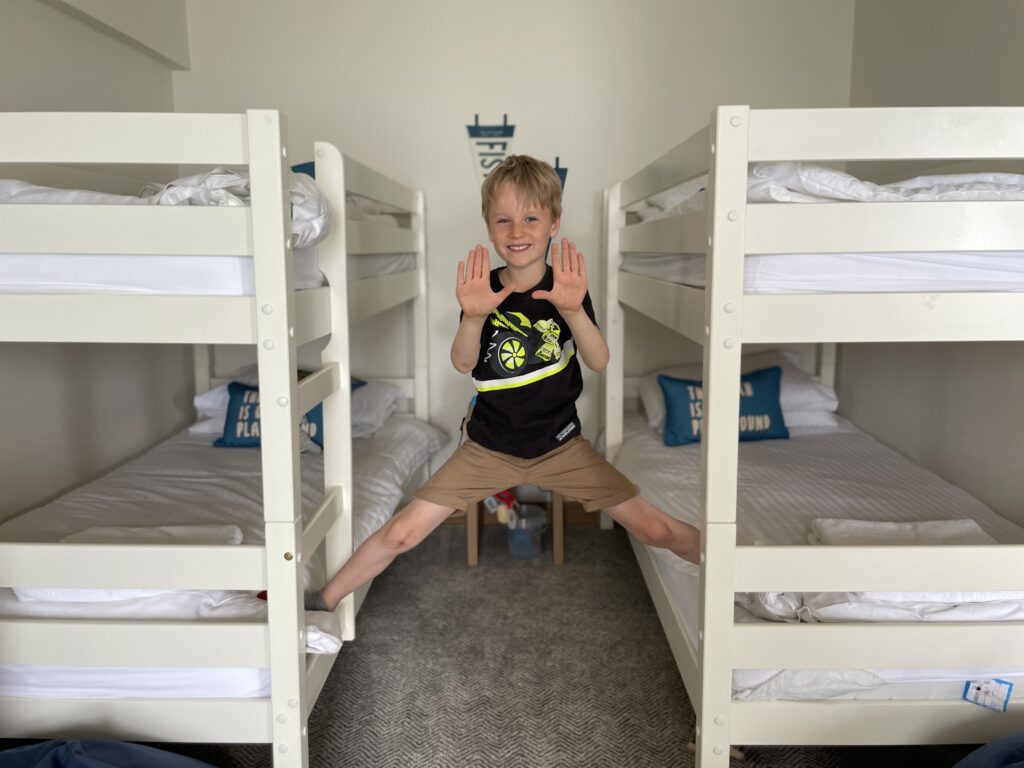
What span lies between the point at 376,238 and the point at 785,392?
1628 millimetres

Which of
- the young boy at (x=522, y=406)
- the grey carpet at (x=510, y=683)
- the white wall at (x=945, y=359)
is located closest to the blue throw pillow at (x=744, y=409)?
the white wall at (x=945, y=359)

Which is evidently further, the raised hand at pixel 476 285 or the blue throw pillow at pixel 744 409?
the blue throw pillow at pixel 744 409

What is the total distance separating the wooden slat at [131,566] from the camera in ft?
5.04

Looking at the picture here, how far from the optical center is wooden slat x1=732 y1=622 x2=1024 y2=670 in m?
1.53

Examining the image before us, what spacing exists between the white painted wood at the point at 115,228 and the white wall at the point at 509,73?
197 centimetres

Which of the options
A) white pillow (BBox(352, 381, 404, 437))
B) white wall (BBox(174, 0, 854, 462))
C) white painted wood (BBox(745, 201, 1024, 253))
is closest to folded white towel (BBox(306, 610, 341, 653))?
white painted wood (BBox(745, 201, 1024, 253))

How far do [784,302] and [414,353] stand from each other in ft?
7.01

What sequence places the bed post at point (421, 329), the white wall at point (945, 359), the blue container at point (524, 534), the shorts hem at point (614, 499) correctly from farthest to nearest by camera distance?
the bed post at point (421, 329), the blue container at point (524, 534), the white wall at point (945, 359), the shorts hem at point (614, 499)

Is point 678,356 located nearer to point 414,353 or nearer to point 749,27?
point 414,353

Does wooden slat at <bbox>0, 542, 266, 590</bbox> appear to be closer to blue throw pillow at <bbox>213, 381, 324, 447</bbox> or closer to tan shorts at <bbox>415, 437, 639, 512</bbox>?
tan shorts at <bbox>415, 437, 639, 512</bbox>

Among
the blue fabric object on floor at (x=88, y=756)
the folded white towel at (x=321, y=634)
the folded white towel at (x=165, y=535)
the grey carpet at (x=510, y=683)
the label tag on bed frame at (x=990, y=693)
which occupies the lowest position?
the grey carpet at (x=510, y=683)

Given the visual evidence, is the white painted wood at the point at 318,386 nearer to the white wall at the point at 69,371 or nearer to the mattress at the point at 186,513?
the mattress at the point at 186,513

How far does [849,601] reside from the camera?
1.58 metres

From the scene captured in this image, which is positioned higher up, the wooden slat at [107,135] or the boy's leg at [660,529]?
the wooden slat at [107,135]
